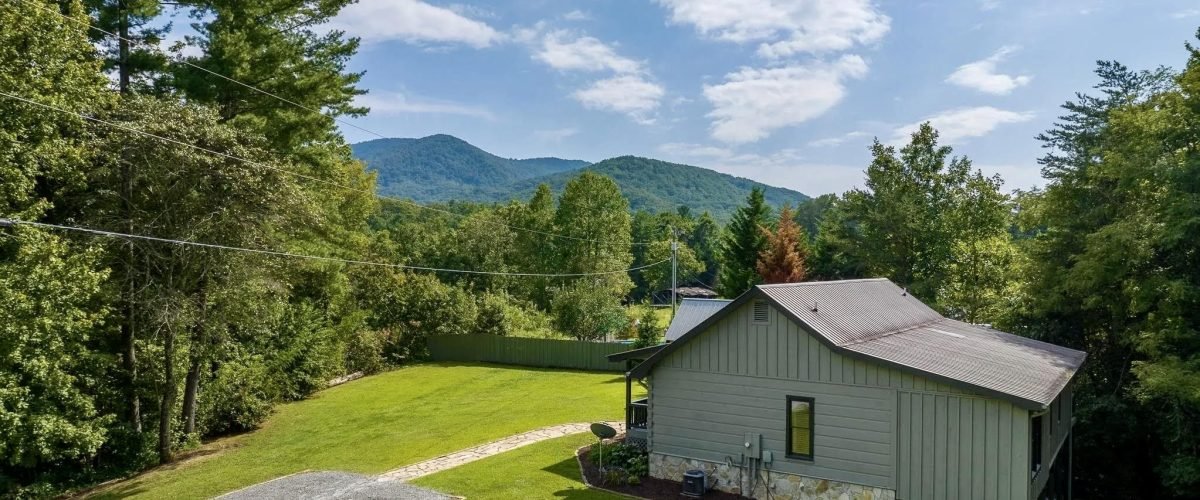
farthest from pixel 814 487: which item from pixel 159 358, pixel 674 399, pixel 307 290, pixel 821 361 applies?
pixel 307 290

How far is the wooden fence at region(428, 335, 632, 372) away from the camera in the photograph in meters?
30.3

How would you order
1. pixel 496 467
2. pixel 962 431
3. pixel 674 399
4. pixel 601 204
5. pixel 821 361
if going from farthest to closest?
pixel 601 204 → pixel 496 467 → pixel 674 399 → pixel 821 361 → pixel 962 431

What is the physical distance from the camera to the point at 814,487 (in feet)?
37.7

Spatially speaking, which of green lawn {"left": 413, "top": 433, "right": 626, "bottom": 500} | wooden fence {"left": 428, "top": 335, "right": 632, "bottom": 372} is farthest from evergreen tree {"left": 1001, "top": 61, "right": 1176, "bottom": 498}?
wooden fence {"left": 428, "top": 335, "right": 632, "bottom": 372}

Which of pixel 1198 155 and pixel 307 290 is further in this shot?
pixel 307 290

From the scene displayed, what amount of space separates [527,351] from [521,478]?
63.4 feet

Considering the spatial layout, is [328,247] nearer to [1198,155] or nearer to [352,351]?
[352,351]

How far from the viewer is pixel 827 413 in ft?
37.4

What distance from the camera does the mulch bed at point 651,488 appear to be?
12.4 metres

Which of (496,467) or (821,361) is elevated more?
(821,361)

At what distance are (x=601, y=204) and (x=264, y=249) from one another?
1060 inches

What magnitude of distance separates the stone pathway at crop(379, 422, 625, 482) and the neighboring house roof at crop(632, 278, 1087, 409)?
4717 mm

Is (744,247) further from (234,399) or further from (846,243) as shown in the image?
(234,399)

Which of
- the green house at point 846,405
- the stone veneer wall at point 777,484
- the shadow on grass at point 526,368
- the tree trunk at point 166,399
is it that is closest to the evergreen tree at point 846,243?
the shadow on grass at point 526,368
